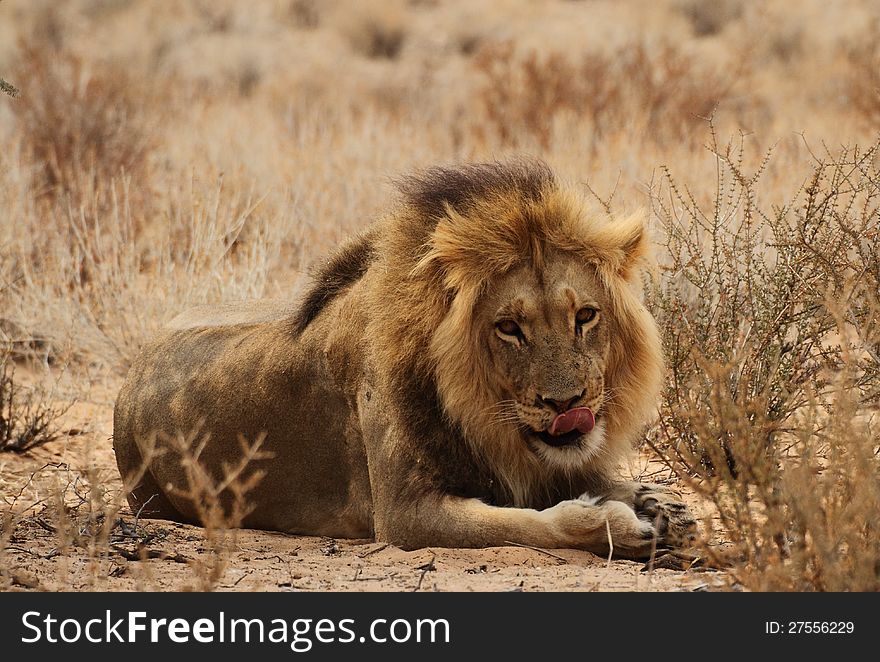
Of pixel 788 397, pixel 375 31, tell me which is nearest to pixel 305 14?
pixel 375 31

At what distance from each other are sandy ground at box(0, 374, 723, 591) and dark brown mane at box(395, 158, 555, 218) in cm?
143

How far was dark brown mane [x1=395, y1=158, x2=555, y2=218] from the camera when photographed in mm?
5203

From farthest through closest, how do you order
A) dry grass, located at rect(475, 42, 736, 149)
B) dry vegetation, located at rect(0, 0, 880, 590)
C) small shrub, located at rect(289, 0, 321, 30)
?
→ small shrub, located at rect(289, 0, 321, 30), dry grass, located at rect(475, 42, 736, 149), dry vegetation, located at rect(0, 0, 880, 590)

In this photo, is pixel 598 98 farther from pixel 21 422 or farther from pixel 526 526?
pixel 526 526

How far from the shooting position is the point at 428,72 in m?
29.2

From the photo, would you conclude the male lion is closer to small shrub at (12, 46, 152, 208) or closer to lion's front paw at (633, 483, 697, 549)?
lion's front paw at (633, 483, 697, 549)

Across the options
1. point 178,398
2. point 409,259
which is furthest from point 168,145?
point 409,259

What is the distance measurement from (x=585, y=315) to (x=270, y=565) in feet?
5.24

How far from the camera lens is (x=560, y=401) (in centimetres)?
483

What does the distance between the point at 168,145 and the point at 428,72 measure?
1411cm

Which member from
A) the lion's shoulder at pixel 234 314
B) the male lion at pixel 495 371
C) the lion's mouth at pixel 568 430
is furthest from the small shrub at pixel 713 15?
the lion's mouth at pixel 568 430

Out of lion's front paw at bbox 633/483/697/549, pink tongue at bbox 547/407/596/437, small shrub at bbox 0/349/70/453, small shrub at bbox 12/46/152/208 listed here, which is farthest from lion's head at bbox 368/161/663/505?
small shrub at bbox 12/46/152/208

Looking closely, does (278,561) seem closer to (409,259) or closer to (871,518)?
(409,259)

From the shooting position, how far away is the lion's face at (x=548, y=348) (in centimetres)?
486
